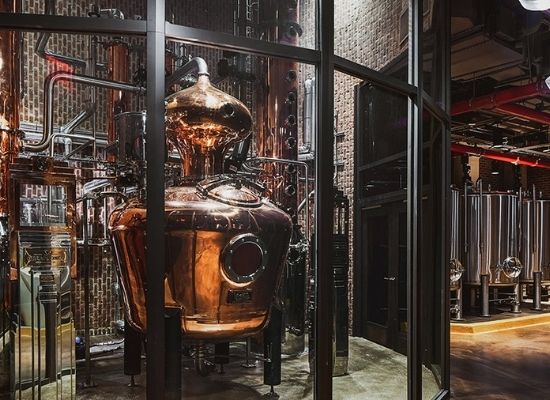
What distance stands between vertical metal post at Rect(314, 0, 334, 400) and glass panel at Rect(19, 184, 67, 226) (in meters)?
2.00

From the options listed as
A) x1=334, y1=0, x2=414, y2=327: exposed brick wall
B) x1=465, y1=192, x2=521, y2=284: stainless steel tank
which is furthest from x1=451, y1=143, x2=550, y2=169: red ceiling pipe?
x1=334, y1=0, x2=414, y2=327: exposed brick wall

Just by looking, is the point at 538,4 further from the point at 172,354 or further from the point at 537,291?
the point at 537,291

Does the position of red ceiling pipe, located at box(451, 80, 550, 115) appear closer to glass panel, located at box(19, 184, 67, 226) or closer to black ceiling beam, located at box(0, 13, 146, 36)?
glass panel, located at box(19, 184, 67, 226)

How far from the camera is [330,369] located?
2781 mm

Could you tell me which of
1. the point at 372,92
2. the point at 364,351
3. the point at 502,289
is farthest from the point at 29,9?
the point at 502,289

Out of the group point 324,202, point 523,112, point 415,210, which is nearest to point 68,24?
point 324,202

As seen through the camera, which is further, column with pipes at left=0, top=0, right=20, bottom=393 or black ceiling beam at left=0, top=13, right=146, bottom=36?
column with pipes at left=0, top=0, right=20, bottom=393

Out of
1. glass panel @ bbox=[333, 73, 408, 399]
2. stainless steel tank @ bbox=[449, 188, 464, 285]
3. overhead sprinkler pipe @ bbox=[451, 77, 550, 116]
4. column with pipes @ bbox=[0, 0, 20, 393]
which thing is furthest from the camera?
stainless steel tank @ bbox=[449, 188, 464, 285]

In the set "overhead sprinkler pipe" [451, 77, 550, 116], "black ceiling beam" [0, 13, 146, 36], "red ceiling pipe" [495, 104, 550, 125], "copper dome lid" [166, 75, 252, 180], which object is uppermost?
"overhead sprinkler pipe" [451, 77, 550, 116]

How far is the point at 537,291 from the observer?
9766mm

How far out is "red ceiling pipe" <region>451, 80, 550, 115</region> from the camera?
651 cm

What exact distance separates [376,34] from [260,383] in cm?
322

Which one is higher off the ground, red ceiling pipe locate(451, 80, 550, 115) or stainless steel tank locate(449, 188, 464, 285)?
red ceiling pipe locate(451, 80, 550, 115)

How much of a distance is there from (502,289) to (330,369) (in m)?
8.47
